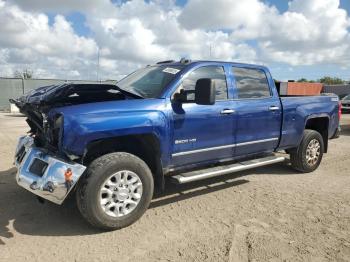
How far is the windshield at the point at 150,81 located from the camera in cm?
A: 516

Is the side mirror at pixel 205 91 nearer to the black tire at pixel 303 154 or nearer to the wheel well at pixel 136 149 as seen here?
the wheel well at pixel 136 149

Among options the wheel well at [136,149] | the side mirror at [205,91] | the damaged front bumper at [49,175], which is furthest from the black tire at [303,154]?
the damaged front bumper at [49,175]

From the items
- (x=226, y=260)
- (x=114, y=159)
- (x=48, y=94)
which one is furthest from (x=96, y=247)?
(x=48, y=94)

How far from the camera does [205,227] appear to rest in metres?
4.54

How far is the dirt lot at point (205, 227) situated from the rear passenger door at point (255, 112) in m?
0.69

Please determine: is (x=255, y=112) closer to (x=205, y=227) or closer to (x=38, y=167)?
(x=205, y=227)

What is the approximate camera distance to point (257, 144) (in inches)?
239

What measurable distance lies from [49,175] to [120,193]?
79cm

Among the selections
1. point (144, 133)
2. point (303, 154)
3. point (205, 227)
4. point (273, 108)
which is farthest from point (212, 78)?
point (303, 154)

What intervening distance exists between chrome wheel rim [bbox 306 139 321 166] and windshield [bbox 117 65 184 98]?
3091mm

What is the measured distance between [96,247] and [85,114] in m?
1.37

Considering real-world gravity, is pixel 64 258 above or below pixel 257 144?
below

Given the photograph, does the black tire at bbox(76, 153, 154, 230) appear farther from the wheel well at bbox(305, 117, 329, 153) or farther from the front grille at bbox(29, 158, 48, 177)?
the wheel well at bbox(305, 117, 329, 153)

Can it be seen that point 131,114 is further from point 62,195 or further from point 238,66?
point 238,66
